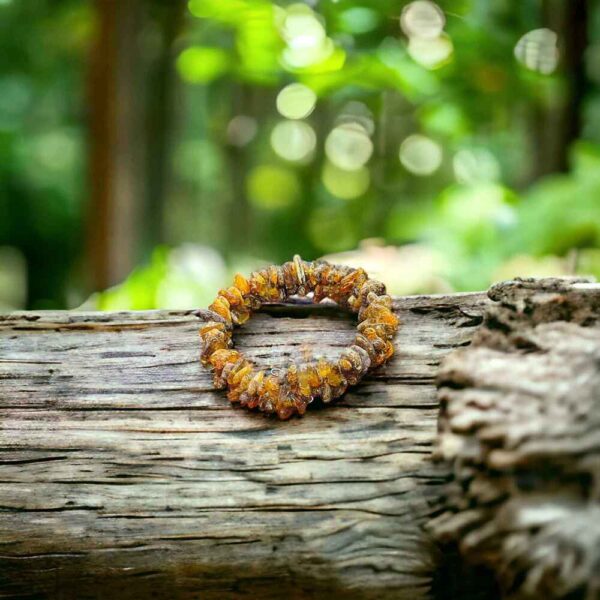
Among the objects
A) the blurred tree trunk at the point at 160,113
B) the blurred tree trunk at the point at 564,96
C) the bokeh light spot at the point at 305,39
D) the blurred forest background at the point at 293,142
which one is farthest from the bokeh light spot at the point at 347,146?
the bokeh light spot at the point at 305,39

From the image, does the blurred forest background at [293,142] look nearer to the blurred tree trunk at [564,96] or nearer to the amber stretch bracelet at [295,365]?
the blurred tree trunk at [564,96]

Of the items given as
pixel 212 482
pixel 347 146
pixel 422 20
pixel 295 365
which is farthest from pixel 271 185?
pixel 212 482

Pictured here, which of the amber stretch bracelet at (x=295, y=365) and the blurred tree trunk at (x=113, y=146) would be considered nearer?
the amber stretch bracelet at (x=295, y=365)

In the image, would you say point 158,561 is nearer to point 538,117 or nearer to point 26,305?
point 538,117

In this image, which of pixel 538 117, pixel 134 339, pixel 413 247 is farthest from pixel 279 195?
pixel 134 339

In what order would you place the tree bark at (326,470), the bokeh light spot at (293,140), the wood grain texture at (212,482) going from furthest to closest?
the bokeh light spot at (293,140) → the wood grain texture at (212,482) → the tree bark at (326,470)

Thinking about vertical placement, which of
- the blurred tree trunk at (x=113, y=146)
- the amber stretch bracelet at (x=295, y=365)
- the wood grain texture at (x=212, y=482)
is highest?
the blurred tree trunk at (x=113, y=146)

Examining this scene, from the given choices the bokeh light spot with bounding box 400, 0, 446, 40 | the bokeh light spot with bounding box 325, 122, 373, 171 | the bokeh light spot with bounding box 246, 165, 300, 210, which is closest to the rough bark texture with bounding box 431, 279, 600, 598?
the bokeh light spot with bounding box 400, 0, 446, 40
